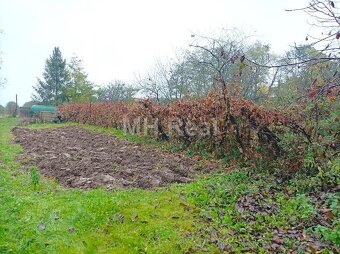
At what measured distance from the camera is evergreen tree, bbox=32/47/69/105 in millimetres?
39312

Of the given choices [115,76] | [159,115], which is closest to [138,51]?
[115,76]

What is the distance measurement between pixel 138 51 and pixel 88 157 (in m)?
28.4

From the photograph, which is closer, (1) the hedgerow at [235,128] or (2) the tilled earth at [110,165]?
(2) the tilled earth at [110,165]

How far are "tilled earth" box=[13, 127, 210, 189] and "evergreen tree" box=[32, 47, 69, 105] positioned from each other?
30660 millimetres

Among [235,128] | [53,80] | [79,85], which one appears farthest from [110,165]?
[53,80]

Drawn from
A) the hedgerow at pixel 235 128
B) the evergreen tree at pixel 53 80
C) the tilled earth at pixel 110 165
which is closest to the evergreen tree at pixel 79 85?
the evergreen tree at pixel 53 80

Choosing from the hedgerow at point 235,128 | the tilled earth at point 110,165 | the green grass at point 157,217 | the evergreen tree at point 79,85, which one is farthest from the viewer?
the evergreen tree at point 79,85

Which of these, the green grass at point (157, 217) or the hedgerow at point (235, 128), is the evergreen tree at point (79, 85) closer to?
the hedgerow at point (235, 128)

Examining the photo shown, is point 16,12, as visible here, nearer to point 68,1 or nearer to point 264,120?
point 68,1

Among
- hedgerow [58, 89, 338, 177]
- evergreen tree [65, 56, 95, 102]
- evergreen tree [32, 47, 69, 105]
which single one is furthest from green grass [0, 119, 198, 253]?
evergreen tree [32, 47, 69, 105]

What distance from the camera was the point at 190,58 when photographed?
22.2 meters

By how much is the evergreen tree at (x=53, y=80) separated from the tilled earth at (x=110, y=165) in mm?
30660

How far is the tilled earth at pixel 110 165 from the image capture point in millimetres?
6004

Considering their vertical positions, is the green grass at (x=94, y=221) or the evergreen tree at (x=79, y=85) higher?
the evergreen tree at (x=79, y=85)
